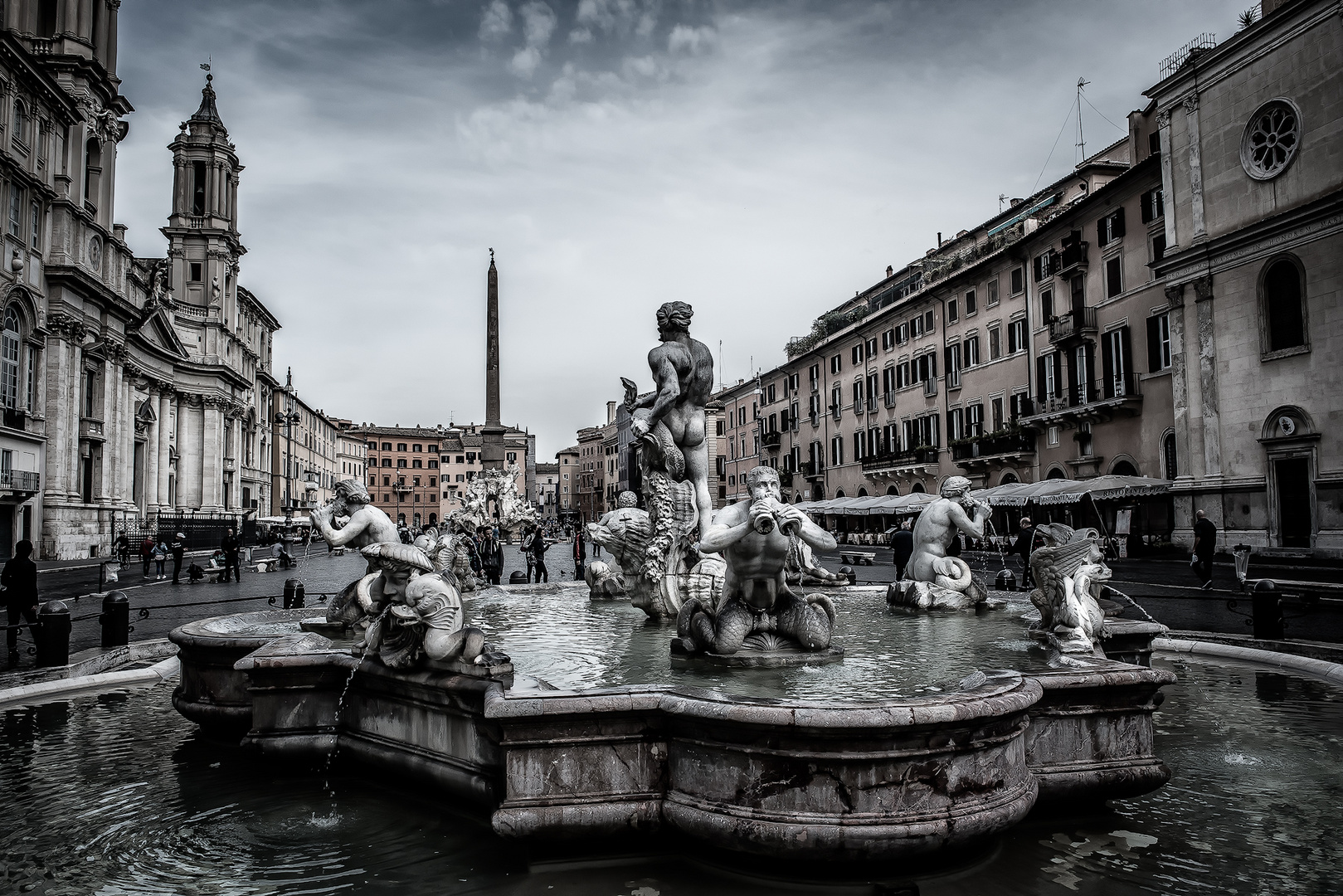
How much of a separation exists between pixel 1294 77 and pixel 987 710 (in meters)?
27.6

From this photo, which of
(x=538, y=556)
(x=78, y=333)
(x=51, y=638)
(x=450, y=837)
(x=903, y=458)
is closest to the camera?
(x=450, y=837)

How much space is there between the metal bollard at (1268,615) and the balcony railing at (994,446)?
27873 millimetres

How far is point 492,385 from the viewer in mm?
48750

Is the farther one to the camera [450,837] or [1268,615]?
[1268,615]

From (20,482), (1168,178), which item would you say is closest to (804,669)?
(1168,178)

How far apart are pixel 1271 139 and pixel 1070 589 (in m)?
25.2

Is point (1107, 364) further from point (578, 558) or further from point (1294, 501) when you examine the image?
point (578, 558)

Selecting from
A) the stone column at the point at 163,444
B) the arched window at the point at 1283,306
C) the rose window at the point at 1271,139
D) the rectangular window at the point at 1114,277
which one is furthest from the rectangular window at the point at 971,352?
the stone column at the point at 163,444

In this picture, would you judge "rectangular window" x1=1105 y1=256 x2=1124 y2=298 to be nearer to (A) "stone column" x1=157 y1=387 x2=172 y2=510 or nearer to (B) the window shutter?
(B) the window shutter

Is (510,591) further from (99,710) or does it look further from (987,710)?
(987,710)

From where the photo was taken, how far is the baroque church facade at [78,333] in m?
31.2

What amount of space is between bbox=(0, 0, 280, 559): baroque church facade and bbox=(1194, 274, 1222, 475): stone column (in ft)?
122

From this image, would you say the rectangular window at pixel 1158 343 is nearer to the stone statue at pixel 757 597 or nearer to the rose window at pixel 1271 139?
the rose window at pixel 1271 139

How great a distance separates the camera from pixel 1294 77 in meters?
23.8
